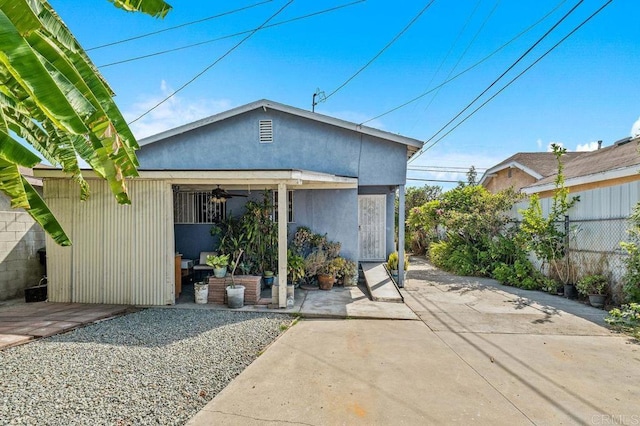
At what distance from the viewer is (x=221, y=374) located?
392 centimetres

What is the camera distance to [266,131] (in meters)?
9.95

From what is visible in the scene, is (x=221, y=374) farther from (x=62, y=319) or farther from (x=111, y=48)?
(x=111, y=48)

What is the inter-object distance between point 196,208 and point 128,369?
666cm

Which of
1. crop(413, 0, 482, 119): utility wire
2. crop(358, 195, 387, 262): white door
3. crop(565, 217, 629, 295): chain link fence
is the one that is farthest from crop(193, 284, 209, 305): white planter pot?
crop(413, 0, 482, 119): utility wire

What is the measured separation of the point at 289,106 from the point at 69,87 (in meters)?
7.47

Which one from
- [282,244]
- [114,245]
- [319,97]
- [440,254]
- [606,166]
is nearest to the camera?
[282,244]

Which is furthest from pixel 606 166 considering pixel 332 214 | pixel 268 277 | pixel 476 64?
pixel 268 277

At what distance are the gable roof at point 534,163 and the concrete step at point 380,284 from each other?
10.7 meters

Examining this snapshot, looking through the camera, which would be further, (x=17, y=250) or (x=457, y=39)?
(x=457, y=39)

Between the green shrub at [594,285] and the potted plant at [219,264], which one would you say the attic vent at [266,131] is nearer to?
the potted plant at [219,264]

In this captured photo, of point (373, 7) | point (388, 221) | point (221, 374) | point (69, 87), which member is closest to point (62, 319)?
point (221, 374)

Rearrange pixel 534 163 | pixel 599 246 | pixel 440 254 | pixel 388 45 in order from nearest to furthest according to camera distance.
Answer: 1. pixel 599 246
2. pixel 388 45
3. pixel 440 254
4. pixel 534 163

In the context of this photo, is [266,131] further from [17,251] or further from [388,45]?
[17,251]

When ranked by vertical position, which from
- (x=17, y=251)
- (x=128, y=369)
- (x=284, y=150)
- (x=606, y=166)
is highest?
(x=284, y=150)
